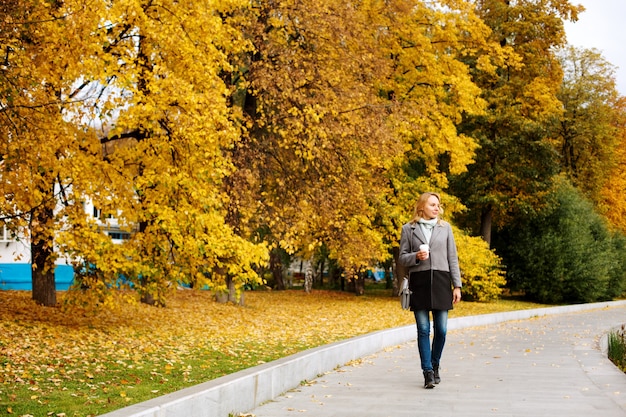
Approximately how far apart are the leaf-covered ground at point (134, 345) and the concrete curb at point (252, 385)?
0.94m

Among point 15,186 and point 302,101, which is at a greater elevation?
point 302,101

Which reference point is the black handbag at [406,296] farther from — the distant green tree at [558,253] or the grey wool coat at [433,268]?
the distant green tree at [558,253]

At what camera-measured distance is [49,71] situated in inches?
545

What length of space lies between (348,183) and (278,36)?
4544 millimetres

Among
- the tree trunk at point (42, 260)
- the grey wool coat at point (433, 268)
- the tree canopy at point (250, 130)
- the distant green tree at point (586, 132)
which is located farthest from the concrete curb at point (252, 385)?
the distant green tree at point (586, 132)

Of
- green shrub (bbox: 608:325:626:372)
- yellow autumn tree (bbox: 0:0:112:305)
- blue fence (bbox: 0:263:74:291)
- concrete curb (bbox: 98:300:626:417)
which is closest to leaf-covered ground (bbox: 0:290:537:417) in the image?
concrete curb (bbox: 98:300:626:417)

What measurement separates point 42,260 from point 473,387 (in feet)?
35.0

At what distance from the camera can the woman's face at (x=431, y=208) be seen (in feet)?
30.3

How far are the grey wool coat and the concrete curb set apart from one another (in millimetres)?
1579

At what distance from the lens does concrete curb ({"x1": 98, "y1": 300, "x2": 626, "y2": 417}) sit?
592 centimetres

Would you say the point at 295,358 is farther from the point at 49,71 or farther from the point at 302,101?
→ the point at 302,101

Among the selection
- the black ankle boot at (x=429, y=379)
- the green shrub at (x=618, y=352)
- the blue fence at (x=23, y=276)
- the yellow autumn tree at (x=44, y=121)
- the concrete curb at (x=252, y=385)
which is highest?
the yellow autumn tree at (x=44, y=121)

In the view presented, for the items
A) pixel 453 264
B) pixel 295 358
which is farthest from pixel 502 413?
pixel 295 358

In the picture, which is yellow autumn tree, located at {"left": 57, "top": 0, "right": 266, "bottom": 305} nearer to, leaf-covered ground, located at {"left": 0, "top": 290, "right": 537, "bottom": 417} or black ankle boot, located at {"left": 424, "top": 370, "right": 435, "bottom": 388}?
leaf-covered ground, located at {"left": 0, "top": 290, "right": 537, "bottom": 417}
